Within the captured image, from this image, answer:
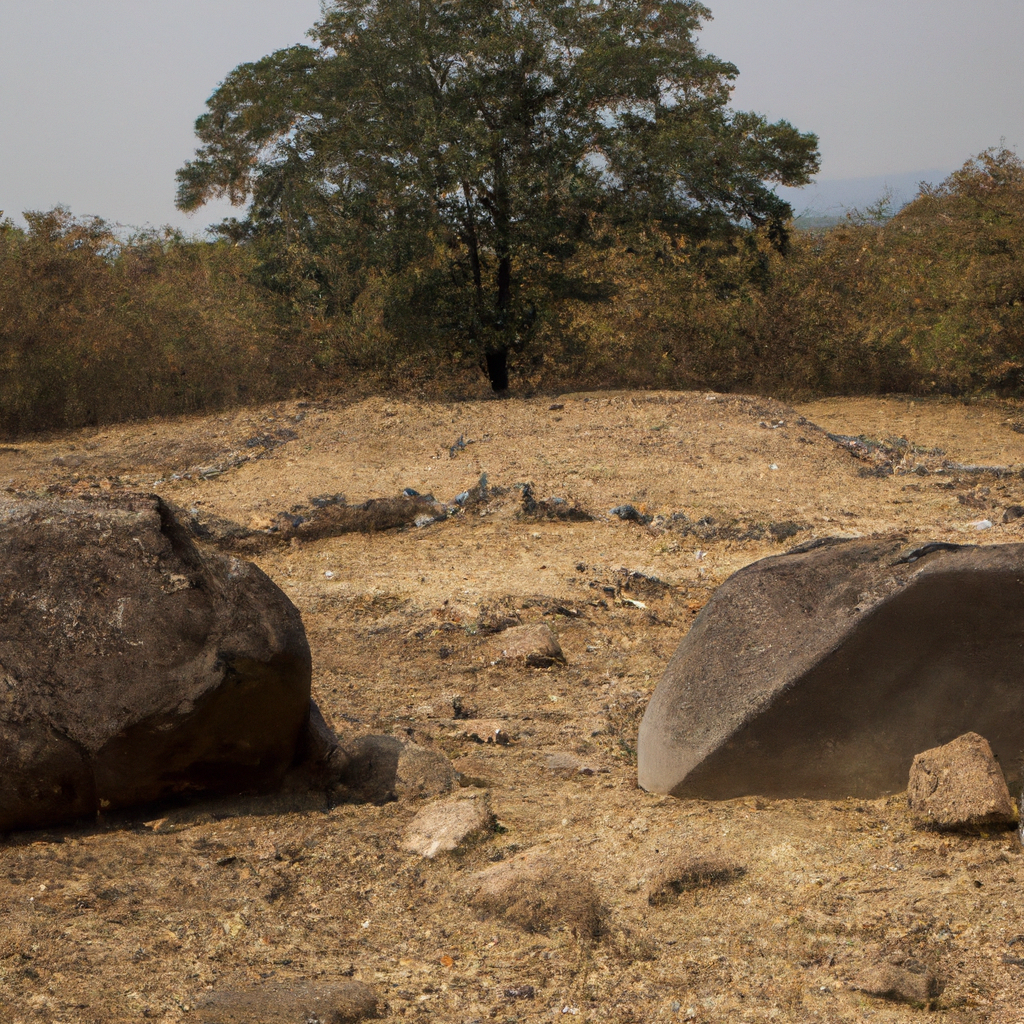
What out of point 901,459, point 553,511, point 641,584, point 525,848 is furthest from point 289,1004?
point 901,459

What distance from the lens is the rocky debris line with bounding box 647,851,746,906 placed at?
231 cm

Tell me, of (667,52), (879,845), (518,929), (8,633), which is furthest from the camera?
(667,52)

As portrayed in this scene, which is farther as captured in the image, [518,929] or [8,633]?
[8,633]

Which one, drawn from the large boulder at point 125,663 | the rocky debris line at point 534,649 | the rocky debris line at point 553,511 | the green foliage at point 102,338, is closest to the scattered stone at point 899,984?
the large boulder at point 125,663

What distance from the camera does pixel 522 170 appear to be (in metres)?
11.2

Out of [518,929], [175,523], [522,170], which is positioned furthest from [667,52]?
[518,929]

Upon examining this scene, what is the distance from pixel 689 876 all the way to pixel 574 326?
10432mm

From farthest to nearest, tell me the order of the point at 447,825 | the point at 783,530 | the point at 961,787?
1. the point at 783,530
2. the point at 447,825
3. the point at 961,787

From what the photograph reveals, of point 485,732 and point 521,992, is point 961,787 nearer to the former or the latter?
point 521,992

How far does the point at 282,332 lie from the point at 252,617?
10026 millimetres

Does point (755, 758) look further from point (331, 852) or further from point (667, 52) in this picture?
point (667, 52)

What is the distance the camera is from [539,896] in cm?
232

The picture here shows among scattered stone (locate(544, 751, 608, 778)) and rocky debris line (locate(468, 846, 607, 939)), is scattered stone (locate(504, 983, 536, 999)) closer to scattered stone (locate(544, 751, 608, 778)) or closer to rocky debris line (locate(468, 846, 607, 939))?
rocky debris line (locate(468, 846, 607, 939))

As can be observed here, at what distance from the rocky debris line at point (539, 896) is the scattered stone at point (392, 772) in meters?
0.60
